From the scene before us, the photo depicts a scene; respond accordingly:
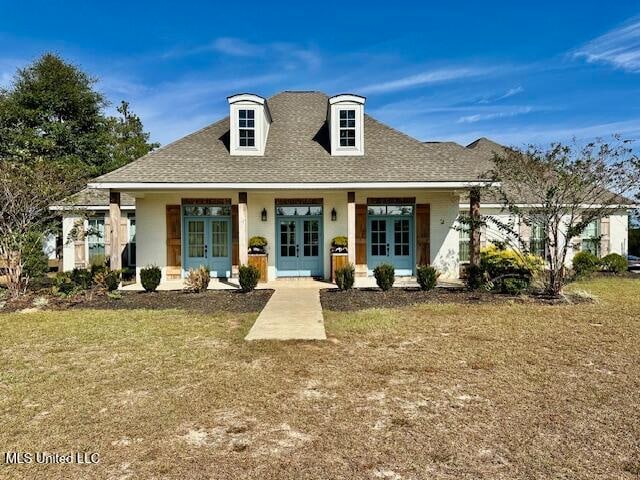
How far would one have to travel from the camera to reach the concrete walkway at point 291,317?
6479 mm

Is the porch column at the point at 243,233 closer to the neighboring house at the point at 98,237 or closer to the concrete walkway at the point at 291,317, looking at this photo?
the concrete walkway at the point at 291,317

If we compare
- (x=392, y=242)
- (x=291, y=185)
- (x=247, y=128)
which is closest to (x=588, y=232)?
(x=392, y=242)

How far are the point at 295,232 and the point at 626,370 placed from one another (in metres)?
10.1

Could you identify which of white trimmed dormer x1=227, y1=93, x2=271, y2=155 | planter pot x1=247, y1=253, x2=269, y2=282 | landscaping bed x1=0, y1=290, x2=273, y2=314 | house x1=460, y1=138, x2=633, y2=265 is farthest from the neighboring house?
house x1=460, y1=138, x2=633, y2=265

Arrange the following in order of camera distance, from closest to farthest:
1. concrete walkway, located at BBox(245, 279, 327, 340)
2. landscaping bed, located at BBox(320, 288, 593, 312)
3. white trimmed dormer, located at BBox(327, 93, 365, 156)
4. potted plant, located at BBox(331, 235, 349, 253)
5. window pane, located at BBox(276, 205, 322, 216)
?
concrete walkway, located at BBox(245, 279, 327, 340), landscaping bed, located at BBox(320, 288, 593, 312), potted plant, located at BBox(331, 235, 349, 253), white trimmed dormer, located at BBox(327, 93, 365, 156), window pane, located at BBox(276, 205, 322, 216)

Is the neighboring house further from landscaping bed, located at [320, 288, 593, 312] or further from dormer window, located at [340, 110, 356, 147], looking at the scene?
landscaping bed, located at [320, 288, 593, 312]

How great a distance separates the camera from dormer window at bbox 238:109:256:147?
519 inches

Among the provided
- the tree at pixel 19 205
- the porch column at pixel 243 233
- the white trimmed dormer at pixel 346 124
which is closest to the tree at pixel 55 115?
the tree at pixel 19 205

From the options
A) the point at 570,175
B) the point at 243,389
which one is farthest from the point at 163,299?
the point at 570,175

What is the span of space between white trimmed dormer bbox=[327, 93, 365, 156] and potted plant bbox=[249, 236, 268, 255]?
12.2 feet

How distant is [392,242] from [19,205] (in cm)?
1084

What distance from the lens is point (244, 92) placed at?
13055 mm

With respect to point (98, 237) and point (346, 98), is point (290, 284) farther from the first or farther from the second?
point (98, 237)

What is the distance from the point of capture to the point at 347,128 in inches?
523
